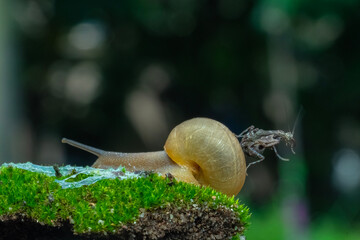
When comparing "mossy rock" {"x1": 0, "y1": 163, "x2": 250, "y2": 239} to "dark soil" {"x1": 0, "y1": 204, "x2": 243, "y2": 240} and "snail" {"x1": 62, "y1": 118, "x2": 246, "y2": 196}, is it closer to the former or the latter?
"dark soil" {"x1": 0, "y1": 204, "x2": 243, "y2": 240}

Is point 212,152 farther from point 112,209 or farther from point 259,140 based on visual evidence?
point 112,209

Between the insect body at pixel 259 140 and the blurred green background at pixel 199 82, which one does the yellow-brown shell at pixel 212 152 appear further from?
the blurred green background at pixel 199 82

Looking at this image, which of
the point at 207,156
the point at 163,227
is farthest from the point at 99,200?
the point at 207,156

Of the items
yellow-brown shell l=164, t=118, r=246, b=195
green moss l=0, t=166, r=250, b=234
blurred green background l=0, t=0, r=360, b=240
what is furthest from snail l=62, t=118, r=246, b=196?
blurred green background l=0, t=0, r=360, b=240

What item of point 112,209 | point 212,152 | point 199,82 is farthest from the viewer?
point 199,82

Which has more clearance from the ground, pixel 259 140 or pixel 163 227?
pixel 259 140

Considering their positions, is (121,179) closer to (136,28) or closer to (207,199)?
(207,199)

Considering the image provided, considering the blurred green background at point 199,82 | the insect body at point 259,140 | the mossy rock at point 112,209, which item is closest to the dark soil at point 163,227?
the mossy rock at point 112,209
